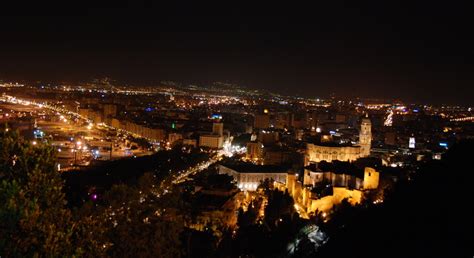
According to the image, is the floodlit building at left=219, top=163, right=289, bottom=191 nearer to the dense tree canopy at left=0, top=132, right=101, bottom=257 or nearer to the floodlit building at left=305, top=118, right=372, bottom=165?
the floodlit building at left=305, top=118, right=372, bottom=165

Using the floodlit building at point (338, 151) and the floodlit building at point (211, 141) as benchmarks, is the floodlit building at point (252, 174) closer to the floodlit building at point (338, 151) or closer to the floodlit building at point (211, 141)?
the floodlit building at point (338, 151)

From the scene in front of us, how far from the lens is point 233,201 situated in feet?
51.8

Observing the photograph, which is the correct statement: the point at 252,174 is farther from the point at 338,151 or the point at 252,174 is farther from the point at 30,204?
the point at 30,204

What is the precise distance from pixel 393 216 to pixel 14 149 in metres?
8.12

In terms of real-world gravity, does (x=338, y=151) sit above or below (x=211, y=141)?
above

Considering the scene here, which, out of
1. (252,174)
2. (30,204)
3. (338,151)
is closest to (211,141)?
(338,151)

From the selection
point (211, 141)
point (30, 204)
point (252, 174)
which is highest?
point (30, 204)

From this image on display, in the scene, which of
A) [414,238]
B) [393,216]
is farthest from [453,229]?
[393,216]

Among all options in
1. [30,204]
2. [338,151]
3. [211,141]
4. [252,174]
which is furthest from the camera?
[211,141]

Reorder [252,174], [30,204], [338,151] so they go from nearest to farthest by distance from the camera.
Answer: [30,204] → [252,174] → [338,151]

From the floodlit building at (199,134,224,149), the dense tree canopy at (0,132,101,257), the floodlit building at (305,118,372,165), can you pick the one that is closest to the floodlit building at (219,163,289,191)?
the floodlit building at (305,118,372,165)

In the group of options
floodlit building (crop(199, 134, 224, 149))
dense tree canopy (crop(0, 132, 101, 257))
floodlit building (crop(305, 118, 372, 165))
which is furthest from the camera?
floodlit building (crop(199, 134, 224, 149))

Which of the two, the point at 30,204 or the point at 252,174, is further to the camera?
the point at 252,174

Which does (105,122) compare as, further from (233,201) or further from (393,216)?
(393,216)
